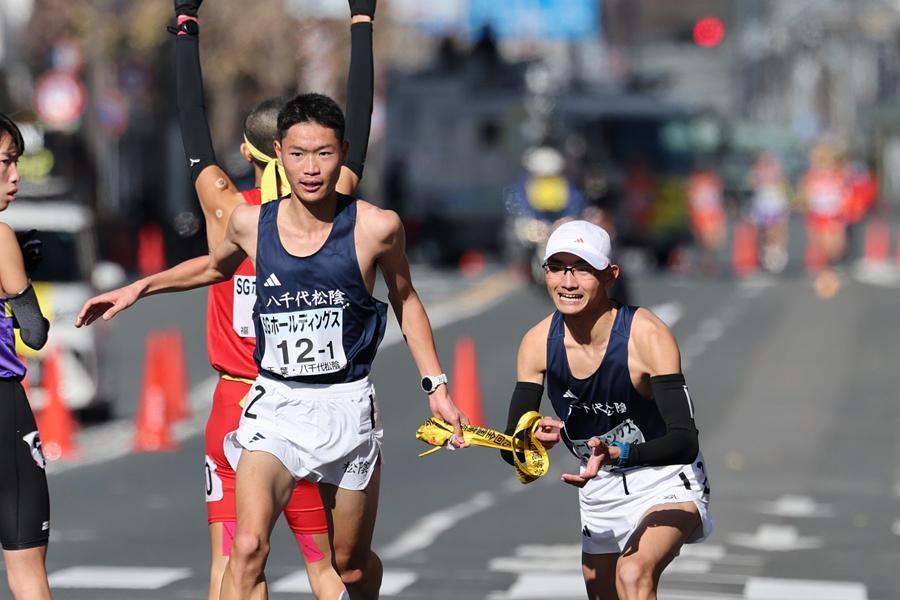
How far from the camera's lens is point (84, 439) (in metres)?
20.3

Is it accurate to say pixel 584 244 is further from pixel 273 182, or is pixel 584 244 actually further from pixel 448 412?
pixel 273 182

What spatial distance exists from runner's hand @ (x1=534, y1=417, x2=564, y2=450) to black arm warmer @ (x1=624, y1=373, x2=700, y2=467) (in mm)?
261

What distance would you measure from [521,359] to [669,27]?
14844cm

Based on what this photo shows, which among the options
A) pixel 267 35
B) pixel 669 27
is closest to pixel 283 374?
pixel 267 35

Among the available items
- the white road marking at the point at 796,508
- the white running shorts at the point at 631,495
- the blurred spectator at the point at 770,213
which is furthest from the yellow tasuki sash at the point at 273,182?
the blurred spectator at the point at 770,213

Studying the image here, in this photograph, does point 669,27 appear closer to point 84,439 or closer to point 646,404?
point 84,439

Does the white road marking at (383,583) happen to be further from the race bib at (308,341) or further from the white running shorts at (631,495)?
the race bib at (308,341)

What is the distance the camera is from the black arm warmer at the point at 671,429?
7629mm

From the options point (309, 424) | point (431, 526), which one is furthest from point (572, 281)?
point (431, 526)

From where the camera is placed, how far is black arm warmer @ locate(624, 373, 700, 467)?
7.63 metres

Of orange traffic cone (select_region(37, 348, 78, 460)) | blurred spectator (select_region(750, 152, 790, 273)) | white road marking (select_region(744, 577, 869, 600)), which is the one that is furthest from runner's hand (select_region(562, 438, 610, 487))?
blurred spectator (select_region(750, 152, 790, 273))

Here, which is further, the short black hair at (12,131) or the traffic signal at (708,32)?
the traffic signal at (708,32)

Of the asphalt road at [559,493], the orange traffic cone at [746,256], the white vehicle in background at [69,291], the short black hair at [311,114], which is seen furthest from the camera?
the orange traffic cone at [746,256]

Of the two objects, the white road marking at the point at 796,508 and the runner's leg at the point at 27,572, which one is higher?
the runner's leg at the point at 27,572
